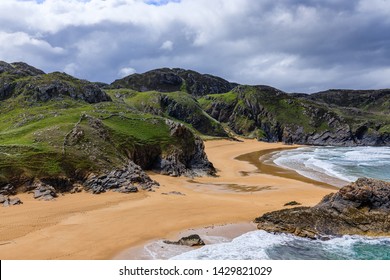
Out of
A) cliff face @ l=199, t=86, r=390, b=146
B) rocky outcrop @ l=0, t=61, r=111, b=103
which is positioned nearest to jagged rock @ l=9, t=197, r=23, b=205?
rocky outcrop @ l=0, t=61, r=111, b=103

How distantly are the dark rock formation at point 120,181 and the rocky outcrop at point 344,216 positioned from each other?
1476 cm

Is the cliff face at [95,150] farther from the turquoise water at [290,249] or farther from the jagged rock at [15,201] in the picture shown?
the turquoise water at [290,249]

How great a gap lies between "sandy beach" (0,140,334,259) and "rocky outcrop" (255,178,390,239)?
3097 millimetres

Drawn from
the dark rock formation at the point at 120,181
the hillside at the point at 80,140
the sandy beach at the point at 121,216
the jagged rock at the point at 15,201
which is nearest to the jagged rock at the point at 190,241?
the sandy beach at the point at 121,216

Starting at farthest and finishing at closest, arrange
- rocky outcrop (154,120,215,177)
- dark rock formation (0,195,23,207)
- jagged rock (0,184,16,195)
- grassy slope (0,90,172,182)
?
rocky outcrop (154,120,215,177) → grassy slope (0,90,172,182) → jagged rock (0,184,16,195) → dark rock formation (0,195,23,207)

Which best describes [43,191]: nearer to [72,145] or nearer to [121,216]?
[72,145]

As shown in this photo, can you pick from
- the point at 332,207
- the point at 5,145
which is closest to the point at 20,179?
the point at 5,145

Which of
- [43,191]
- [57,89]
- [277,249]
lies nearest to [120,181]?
[43,191]

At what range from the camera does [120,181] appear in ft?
115

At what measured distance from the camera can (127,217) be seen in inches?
987

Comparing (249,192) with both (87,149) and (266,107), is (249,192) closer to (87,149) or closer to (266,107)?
(87,149)

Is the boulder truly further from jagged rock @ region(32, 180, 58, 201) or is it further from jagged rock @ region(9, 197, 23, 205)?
jagged rock @ region(32, 180, 58, 201)

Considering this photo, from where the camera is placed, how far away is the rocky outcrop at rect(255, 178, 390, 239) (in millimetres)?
22172

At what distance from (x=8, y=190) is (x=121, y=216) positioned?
1154 centimetres
